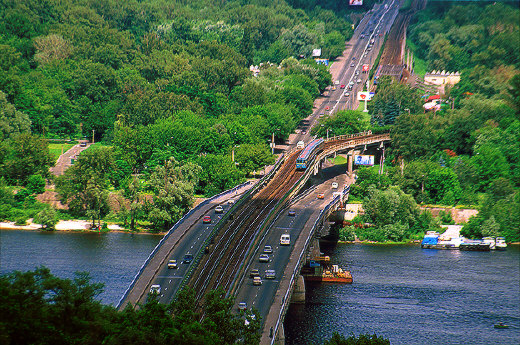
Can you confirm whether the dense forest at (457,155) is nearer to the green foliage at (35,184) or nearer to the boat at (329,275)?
the boat at (329,275)

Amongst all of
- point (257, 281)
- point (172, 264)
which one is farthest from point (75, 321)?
point (172, 264)

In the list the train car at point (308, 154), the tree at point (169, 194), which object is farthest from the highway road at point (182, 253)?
the train car at point (308, 154)

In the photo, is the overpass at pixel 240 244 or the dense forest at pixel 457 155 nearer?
the overpass at pixel 240 244

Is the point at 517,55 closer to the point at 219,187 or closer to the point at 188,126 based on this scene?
the point at 219,187

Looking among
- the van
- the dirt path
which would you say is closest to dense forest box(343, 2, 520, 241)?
the van

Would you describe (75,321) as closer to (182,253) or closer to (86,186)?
(182,253)
